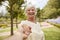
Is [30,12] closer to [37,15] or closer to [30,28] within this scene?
[30,28]

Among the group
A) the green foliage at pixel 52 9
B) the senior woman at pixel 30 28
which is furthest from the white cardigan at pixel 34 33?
the green foliage at pixel 52 9

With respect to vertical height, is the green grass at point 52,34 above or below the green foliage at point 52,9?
below

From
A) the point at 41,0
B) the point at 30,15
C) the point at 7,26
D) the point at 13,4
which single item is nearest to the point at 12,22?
the point at 7,26

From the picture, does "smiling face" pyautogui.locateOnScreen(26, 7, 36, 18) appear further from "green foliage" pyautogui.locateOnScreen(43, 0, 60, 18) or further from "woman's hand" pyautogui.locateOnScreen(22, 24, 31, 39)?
"green foliage" pyautogui.locateOnScreen(43, 0, 60, 18)

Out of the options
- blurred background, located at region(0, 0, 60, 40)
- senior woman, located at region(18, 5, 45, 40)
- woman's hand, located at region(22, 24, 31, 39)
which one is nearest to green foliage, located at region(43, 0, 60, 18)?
blurred background, located at region(0, 0, 60, 40)

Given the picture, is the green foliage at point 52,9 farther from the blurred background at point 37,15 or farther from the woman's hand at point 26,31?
the woman's hand at point 26,31

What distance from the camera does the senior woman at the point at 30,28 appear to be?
1663 millimetres

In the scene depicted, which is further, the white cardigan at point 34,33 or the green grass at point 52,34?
the green grass at point 52,34

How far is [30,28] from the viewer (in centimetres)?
174

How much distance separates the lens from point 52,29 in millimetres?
2570

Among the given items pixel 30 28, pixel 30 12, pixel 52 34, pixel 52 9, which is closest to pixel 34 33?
pixel 30 28

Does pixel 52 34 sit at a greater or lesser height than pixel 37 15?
lesser

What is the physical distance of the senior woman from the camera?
1.66m

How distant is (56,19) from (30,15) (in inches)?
36.9
